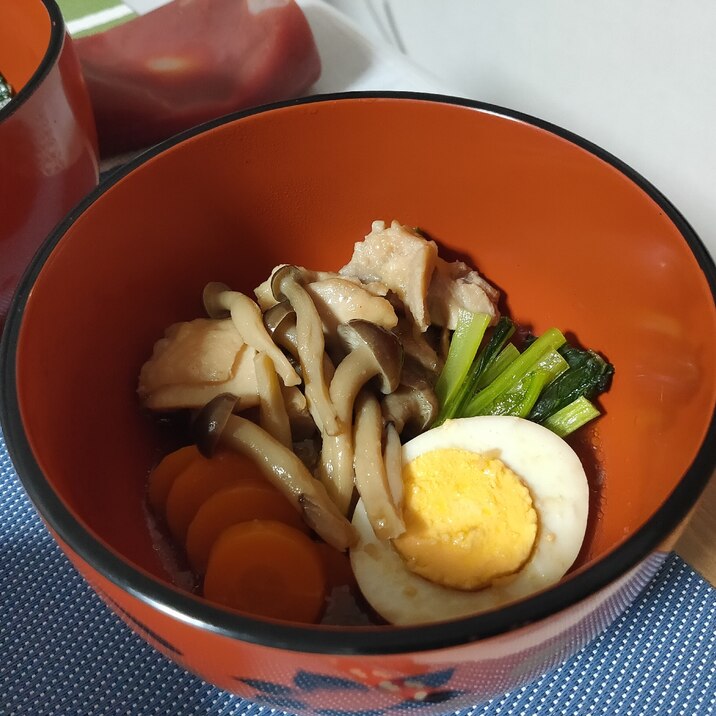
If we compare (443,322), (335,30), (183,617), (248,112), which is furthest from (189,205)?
(335,30)

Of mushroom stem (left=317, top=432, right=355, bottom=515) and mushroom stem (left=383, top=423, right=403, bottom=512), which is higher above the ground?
mushroom stem (left=383, top=423, right=403, bottom=512)

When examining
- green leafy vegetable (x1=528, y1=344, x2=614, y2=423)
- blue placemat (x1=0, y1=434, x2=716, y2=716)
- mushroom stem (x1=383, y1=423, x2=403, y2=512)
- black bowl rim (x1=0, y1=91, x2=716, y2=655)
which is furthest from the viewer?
green leafy vegetable (x1=528, y1=344, x2=614, y2=423)

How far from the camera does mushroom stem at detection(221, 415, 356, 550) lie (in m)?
0.80

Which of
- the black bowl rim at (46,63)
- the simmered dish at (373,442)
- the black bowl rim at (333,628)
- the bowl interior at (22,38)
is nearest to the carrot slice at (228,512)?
the simmered dish at (373,442)

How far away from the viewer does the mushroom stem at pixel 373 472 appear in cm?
79

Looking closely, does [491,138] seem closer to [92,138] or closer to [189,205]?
[189,205]

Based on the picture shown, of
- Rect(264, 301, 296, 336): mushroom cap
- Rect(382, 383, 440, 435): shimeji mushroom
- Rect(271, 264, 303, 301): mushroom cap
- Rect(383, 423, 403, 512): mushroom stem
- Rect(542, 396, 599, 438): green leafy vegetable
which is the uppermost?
Rect(271, 264, 303, 301): mushroom cap

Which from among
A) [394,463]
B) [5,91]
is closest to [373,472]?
[394,463]

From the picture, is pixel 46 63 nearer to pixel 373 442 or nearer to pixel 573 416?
pixel 373 442

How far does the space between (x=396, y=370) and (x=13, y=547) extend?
49 cm

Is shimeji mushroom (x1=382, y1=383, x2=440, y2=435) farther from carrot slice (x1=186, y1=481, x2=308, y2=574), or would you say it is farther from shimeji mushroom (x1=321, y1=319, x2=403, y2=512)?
carrot slice (x1=186, y1=481, x2=308, y2=574)

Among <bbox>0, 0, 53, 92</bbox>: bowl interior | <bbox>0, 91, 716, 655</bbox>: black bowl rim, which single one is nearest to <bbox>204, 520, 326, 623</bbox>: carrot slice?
<bbox>0, 91, 716, 655</bbox>: black bowl rim

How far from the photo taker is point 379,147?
0.99m

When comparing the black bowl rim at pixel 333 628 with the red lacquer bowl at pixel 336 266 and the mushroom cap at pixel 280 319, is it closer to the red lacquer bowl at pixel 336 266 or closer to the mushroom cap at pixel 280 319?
the red lacquer bowl at pixel 336 266
